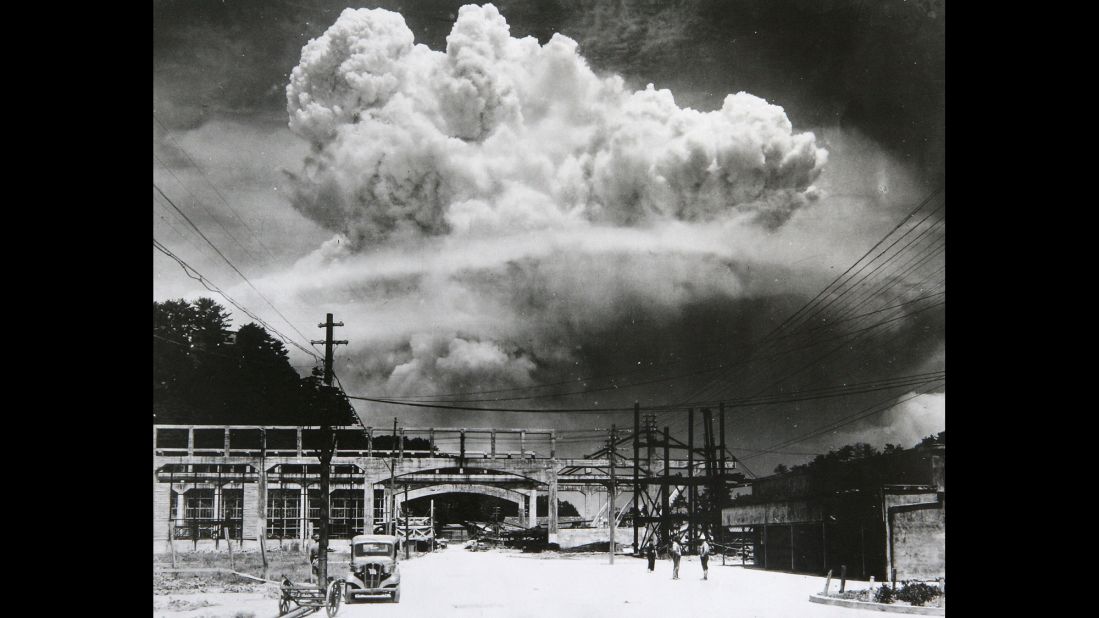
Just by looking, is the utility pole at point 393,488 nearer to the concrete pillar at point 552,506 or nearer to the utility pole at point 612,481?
the concrete pillar at point 552,506

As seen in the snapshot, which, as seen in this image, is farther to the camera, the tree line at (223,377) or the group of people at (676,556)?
the group of people at (676,556)

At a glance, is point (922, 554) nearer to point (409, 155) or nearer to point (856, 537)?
point (856, 537)

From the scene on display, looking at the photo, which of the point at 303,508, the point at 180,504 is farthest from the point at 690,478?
the point at 180,504

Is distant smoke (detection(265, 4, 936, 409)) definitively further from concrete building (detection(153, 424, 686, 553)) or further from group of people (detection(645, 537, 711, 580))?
group of people (detection(645, 537, 711, 580))

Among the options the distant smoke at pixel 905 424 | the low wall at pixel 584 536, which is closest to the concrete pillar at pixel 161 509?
the low wall at pixel 584 536

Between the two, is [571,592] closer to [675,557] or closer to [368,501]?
[675,557]
